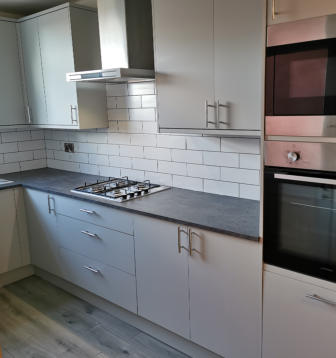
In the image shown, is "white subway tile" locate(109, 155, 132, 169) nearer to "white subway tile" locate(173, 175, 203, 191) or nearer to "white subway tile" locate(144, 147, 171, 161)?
"white subway tile" locate(144, 147, 171, 161)

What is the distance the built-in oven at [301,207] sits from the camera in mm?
1561

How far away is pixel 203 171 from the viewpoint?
2.69 m

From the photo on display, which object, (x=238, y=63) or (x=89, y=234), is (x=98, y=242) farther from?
(x=238, y=63)

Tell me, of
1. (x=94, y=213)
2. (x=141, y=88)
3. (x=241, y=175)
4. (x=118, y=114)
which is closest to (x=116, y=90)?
(x=118, y=114)

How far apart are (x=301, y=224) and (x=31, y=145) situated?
3.09m

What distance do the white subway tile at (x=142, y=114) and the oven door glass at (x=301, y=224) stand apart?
141 centimetres

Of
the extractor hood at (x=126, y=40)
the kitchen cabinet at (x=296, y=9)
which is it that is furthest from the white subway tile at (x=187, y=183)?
the kitchen cabinet at (x=296, y=9)

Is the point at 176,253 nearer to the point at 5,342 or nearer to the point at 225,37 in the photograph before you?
the point at 225,37

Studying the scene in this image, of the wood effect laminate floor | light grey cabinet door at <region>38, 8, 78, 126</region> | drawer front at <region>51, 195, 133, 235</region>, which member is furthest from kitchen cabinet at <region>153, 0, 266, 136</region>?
the wood effect laminate floor

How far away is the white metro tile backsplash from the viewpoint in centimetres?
251

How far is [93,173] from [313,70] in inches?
96.8

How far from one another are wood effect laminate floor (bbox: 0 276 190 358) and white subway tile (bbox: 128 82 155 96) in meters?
1.72

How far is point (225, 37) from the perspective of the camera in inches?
79.3

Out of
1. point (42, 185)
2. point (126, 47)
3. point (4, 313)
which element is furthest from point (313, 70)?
point (4, 313)
